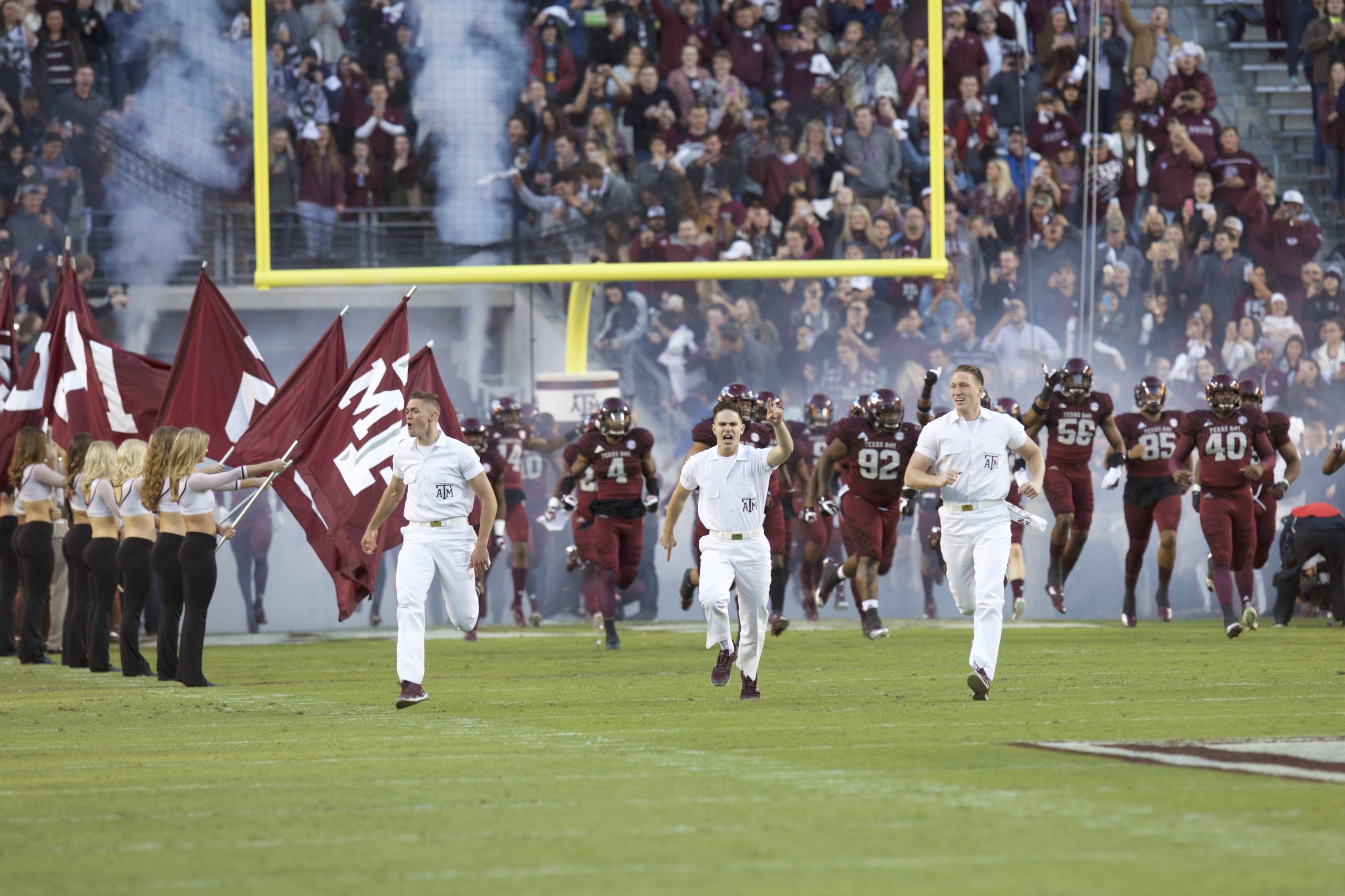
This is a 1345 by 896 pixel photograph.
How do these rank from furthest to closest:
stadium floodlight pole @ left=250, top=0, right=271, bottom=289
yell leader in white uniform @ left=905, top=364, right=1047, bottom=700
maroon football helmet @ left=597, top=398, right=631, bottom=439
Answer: stadium floodlight pole @ left=250, top=0, right=271, bottom=289 < maroon football helmet @ left=597, top=398, right=631, bottom=439 < yell leader in white uniform @ left=905, top=364, right=1047, bottom=700

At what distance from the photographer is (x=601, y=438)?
15.2 meters

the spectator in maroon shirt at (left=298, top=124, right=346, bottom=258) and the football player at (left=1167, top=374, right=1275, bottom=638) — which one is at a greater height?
the spectator in maroon shirt at (left=298, top=124, right=346, bottom=258)

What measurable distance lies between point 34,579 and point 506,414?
590cm

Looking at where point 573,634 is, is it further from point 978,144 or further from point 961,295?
point 978,144

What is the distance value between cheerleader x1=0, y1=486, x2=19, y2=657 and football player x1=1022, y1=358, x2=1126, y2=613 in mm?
→ 8150

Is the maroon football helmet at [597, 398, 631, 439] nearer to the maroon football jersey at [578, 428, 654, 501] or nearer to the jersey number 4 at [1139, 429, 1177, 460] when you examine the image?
the maroon football jersey at [578, 428, 654, 501]

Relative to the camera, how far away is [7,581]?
13789mm

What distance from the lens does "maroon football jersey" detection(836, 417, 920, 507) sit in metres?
14.1

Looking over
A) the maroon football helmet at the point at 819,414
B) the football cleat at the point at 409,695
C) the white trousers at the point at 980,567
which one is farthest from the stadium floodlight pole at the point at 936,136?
the football cleat at the point at 409,695

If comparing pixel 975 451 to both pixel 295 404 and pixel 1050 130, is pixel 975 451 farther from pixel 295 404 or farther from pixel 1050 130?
pixel 1050 130

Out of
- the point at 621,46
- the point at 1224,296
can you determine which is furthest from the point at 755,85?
the point at 1224,296

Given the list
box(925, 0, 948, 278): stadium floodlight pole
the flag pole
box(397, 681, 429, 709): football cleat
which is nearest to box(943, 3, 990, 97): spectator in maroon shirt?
box(925, 0, 948, 278): stadium floodlight pole

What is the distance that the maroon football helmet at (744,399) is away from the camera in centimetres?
1258

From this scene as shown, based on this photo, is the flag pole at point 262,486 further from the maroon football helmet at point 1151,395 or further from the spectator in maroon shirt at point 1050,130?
the spectator in maroon shirt at point 1050,130
